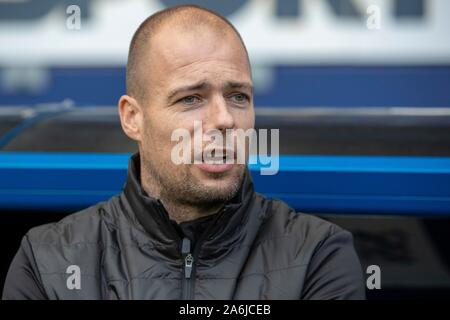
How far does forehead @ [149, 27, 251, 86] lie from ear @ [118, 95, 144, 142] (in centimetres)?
10

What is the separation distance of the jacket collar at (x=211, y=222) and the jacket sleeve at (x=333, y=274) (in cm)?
15

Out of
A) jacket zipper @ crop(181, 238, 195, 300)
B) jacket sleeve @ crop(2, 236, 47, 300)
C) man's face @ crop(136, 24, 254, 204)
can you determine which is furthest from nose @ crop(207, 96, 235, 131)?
jacket sleeve @ crop(2, 236, 47, 300)

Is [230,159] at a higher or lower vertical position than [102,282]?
higher

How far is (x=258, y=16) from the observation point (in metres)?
2.32

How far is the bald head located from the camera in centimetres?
148

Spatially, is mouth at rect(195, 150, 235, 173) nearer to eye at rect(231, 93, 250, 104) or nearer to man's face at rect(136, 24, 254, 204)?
man's face at rect(136, 24, 254, 204)

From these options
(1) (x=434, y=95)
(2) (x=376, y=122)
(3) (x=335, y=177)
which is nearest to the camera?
(3) (x=335, y=177)

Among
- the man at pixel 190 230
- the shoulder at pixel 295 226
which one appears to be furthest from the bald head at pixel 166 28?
the shoulder at pixel 295 226

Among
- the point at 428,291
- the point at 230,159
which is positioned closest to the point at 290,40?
the point at 428,291

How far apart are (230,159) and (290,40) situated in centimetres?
98

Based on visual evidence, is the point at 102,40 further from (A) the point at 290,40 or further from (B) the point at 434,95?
(B) the point at 434,95

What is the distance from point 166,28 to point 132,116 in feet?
0.64

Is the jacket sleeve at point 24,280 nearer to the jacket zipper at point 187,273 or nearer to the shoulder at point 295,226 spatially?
the jacket zipper at point 187,273
